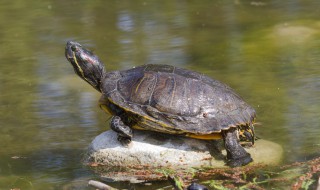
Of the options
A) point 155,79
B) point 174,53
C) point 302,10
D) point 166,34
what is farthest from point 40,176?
point 302,10

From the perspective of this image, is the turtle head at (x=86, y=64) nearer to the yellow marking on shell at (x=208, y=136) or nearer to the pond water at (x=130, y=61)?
the pond water at (x=130, y=61)

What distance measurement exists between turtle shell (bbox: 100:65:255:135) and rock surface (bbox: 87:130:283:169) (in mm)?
157

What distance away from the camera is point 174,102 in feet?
18.3

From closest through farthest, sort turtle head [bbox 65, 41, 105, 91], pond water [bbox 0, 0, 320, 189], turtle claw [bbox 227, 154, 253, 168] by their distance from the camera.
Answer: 1. turtle claw [bbox 227, 154, 253, 168]
2. turtle head [bbox 65, 41, 105, 91]
3. pond water [bbox 0, 0, 320, 189]

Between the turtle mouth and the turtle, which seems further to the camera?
the turtle mouth

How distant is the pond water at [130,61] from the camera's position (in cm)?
630

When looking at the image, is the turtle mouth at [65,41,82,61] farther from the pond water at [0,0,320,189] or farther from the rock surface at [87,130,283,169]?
the pond water at [0,0,320,189]

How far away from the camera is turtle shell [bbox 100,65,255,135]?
18.1 ft

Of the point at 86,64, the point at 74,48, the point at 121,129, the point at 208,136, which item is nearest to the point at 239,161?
the point at 208,136

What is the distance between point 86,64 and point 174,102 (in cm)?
94

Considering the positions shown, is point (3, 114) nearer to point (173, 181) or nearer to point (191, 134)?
point (191, 134)

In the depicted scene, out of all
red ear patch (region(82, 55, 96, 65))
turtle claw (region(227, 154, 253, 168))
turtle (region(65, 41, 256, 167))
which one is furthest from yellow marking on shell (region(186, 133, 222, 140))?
red ear patch (region(82, 55, 96, 65))

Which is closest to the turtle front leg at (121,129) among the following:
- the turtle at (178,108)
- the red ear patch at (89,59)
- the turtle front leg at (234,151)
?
the turtle at (178,108)

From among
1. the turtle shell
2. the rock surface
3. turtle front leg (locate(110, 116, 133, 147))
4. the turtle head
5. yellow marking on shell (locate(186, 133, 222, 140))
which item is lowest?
the rock surface
